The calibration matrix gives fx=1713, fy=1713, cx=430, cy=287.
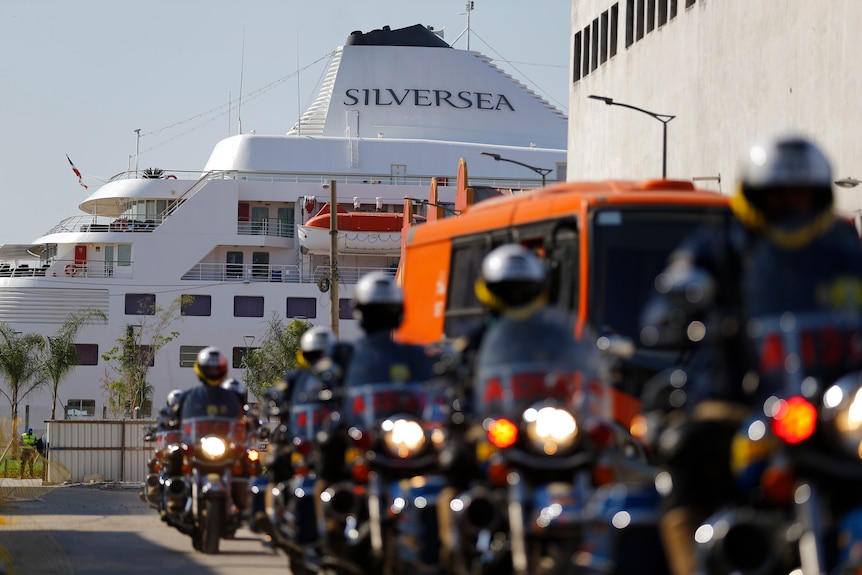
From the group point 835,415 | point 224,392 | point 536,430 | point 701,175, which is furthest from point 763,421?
point 701,175

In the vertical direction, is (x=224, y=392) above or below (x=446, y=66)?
below

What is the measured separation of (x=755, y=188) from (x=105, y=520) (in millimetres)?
16669

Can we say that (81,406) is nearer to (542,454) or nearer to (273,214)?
(273,214)

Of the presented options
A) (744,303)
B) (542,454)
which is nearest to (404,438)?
(542,454)

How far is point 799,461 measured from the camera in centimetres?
516

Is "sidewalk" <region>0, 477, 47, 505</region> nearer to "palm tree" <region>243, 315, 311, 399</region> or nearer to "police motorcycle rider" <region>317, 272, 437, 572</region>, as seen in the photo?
"police motorcycle rider" <region>317, 272, 437, 572</region>

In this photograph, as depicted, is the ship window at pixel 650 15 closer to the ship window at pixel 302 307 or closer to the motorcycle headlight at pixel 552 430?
the ship window at pixel 302 307

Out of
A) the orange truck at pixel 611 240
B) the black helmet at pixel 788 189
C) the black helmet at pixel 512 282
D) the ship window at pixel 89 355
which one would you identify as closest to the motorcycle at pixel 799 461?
the black helmet at pixel 788 189

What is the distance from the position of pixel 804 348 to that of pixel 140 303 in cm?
7600

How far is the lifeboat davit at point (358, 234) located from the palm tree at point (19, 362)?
14.1 meters

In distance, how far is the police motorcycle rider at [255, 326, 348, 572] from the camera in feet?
34.5

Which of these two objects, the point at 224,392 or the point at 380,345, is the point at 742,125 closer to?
the point at 224,392

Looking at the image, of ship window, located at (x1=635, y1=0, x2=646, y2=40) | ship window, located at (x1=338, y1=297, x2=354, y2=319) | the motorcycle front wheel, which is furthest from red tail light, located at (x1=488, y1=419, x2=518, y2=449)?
ship window, located at (x1=338, y1=297, x2=354, y2=319)

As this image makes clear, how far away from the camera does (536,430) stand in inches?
276
